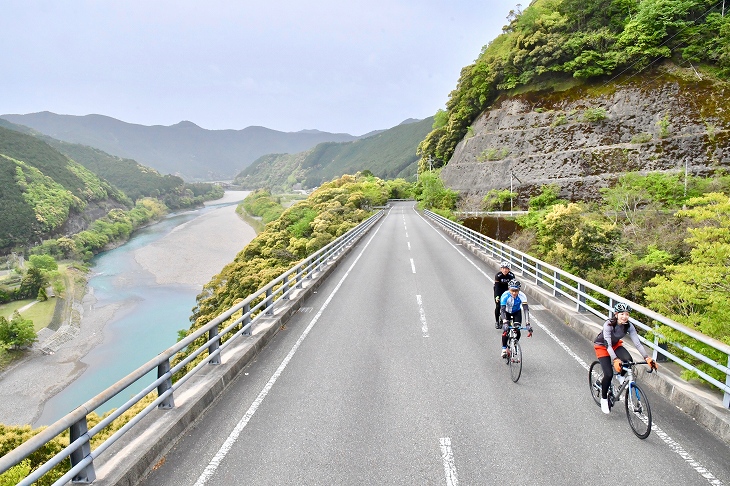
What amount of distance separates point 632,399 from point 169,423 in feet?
20.2

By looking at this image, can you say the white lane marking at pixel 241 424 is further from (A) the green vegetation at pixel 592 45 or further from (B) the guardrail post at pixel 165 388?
(A) the green vegetation at pixel 592 45

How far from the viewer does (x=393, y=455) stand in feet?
14.7

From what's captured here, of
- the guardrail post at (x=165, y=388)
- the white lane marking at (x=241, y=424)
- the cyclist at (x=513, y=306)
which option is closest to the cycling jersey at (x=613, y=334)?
the cyclist at (x=513, y=306)

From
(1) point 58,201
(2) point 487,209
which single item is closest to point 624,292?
(2) point 487,209

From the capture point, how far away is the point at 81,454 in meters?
3.79

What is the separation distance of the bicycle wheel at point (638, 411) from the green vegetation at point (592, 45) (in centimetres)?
4254

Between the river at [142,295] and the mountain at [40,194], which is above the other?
the mountain at [40,194]

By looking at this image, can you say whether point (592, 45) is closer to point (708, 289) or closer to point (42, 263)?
point (708, 289)

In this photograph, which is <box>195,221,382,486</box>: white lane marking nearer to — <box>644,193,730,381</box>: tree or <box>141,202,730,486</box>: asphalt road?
<box>141,202,730,486</box>: asphalt road

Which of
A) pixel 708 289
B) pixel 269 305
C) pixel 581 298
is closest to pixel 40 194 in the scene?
pixel 269 305

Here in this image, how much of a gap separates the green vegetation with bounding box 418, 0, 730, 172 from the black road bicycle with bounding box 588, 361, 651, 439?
42198mm

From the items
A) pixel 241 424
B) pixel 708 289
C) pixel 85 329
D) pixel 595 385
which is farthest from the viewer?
pixel 85 329

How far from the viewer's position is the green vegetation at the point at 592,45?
125 feet

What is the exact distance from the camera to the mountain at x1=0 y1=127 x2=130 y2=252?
8242cm
